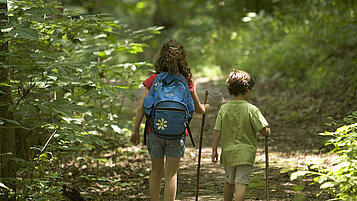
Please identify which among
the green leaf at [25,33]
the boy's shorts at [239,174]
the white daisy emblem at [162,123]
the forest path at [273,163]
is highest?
the green leaf at [25,33]

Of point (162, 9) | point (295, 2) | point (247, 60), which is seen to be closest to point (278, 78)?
point (247, 60)

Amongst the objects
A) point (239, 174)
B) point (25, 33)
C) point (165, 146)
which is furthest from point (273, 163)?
point (25, 33)

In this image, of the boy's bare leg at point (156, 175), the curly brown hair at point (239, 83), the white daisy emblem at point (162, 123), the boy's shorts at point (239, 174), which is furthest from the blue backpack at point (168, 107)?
the boy's shorts at point (239, 174)

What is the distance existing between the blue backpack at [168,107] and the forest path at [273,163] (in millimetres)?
578

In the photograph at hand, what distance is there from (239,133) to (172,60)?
1.00 m

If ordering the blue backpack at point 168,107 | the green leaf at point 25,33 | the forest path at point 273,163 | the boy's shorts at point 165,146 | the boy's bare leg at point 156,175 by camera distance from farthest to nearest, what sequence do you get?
the forest path at point 273,163
the boy's bare leg at point 156,175
the boy's shorts at point 165,146
the blue backpack at point 168,107
the green leaf at point 25,33

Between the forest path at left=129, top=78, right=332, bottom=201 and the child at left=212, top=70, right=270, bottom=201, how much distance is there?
0.86 feet

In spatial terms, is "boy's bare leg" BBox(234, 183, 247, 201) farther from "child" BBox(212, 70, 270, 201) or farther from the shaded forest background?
the shaded forest background

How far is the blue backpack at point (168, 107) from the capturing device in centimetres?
425

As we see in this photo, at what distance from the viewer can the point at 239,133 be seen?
14.9ft

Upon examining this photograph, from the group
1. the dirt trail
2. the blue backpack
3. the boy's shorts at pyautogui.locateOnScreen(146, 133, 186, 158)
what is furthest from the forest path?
the boy's shorts at pyautogui.locateOnScreen(146, 133, 186, 158)

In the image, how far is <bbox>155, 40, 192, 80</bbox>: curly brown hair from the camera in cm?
448

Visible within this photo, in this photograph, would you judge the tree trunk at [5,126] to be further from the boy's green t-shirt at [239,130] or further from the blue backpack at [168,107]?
the boy's green t-shirt at [239,130]

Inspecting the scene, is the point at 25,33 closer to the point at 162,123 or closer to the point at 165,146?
the point at 162,123
